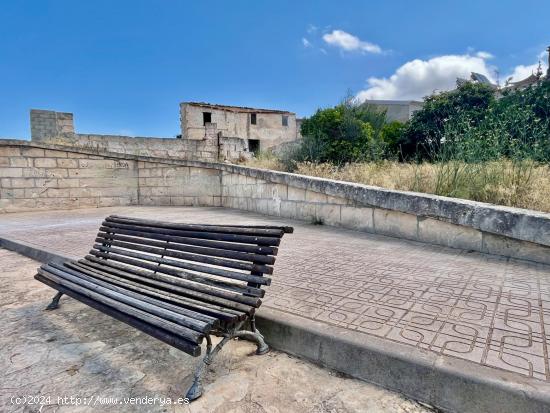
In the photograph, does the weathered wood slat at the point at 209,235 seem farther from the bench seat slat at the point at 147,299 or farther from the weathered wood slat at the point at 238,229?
the bench seat slat at the point at 147,299

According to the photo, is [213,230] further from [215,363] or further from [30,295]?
[30,295]

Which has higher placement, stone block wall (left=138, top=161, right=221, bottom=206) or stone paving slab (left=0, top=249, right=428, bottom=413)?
stone block wall (left=138, top=161, right=221, bottom=206)

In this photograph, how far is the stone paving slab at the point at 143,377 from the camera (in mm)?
1593

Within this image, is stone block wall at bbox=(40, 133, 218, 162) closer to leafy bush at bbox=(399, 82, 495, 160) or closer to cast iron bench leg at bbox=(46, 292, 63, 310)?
leafy bush at bbox=(399, 82, 495, 160)

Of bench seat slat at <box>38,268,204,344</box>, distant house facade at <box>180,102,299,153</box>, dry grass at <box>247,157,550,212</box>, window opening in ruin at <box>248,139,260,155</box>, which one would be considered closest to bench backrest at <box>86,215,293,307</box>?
bench seat slat at <box>38,268,204,344</box>

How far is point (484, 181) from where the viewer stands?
15.5 ft

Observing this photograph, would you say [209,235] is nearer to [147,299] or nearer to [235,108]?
[147,299]

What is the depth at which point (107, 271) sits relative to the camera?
2.64m

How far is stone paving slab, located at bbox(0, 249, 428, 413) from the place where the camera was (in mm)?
1593

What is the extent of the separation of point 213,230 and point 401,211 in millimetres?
3209

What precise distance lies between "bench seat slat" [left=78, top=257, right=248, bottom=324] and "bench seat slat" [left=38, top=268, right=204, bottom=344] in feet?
0.55

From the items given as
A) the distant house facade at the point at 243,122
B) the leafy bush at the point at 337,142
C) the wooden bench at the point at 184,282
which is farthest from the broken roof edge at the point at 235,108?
the wooden bench at the point at 184,282

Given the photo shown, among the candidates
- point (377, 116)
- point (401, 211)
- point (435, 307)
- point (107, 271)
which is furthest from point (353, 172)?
point (377, 116)

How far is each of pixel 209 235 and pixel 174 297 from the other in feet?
1.63
